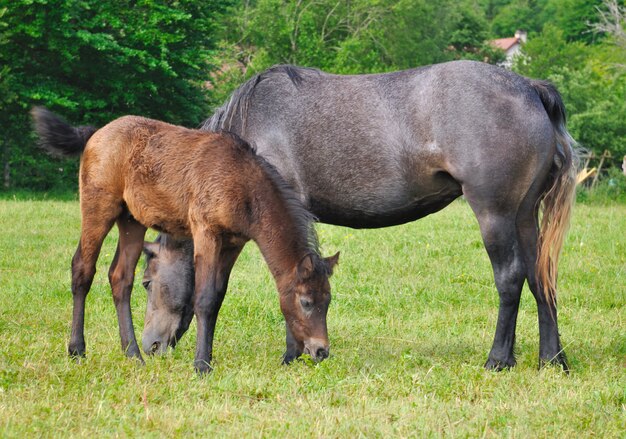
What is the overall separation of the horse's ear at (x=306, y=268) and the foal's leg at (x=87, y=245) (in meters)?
1.64

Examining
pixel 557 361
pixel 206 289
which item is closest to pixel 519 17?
pixel 557 361

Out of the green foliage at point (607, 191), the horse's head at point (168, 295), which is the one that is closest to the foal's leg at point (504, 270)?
the horse's head at point (168, 295)

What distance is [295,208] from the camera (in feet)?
20.5

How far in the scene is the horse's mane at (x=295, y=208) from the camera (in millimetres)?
6223

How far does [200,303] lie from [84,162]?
1.53 metres

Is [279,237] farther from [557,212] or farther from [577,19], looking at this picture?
[577,19]

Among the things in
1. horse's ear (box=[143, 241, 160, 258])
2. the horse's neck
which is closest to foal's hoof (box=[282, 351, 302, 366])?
the horse's neck

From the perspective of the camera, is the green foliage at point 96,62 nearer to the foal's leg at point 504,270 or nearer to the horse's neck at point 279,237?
the horse's neck at point 279,237

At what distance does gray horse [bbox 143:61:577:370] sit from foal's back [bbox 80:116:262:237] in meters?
0.45

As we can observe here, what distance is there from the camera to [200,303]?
620 centimetres

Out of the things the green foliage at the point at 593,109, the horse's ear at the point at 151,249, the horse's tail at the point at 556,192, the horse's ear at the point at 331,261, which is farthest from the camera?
the green foliage at the point at 593,109

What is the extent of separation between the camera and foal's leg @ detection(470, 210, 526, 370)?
6.32 m

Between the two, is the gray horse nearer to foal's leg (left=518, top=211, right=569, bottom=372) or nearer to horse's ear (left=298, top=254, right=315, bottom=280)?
foal's leg (left=518, top=211, right=569, bottom=372)

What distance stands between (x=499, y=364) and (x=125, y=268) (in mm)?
3015
